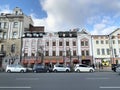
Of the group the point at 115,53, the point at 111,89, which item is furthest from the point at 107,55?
the point at 111,89

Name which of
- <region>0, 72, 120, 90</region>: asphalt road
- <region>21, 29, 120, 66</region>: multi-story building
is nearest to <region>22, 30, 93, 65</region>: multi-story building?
<region>21, 29, 120, 66</region>: multi-story building

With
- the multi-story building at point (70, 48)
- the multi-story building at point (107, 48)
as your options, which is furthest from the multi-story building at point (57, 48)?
the multi-story building at point (107, 48)

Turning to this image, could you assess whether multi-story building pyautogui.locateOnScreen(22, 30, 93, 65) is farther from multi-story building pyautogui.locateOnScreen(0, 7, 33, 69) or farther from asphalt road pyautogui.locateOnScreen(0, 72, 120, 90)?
asphalt road pyautogui.locateOnScreen(0, 72, 120, 90)

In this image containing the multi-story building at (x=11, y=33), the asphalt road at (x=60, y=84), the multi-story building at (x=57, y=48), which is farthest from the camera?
the multi-story building at (x=11, y=33)

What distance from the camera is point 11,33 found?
4703cm

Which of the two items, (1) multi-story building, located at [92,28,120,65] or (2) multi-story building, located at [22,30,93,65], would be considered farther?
(1) multi-story building, located at [92,28,120,65]

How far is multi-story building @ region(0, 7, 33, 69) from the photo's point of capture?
45456 millimetres

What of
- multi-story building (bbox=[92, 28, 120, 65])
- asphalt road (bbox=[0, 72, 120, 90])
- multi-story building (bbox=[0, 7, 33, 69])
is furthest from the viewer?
multi-story building (bbox=[92, 28, 120, 65])

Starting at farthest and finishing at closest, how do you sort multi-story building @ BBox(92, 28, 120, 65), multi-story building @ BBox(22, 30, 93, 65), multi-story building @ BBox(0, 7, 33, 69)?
multi-story building @ BBox(92, 28, 120, 65) → multi-story building @ BBox(0, 7, 33, 69) → multi-story building @ BBox(22, 30, 93, 65)

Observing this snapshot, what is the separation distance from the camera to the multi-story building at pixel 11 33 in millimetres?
45456

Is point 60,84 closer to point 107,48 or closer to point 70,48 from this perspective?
point 70,48

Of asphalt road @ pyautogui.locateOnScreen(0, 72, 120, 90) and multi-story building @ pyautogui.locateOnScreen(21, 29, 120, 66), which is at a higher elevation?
multi-story building @ pyautogui.locateOnScreen(21, 29, 120, 66)

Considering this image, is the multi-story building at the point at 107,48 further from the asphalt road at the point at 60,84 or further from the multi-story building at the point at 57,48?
the asphalt road at the point at 60,84

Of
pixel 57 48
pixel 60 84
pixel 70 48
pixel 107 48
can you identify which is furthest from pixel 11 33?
pixel 60 84
